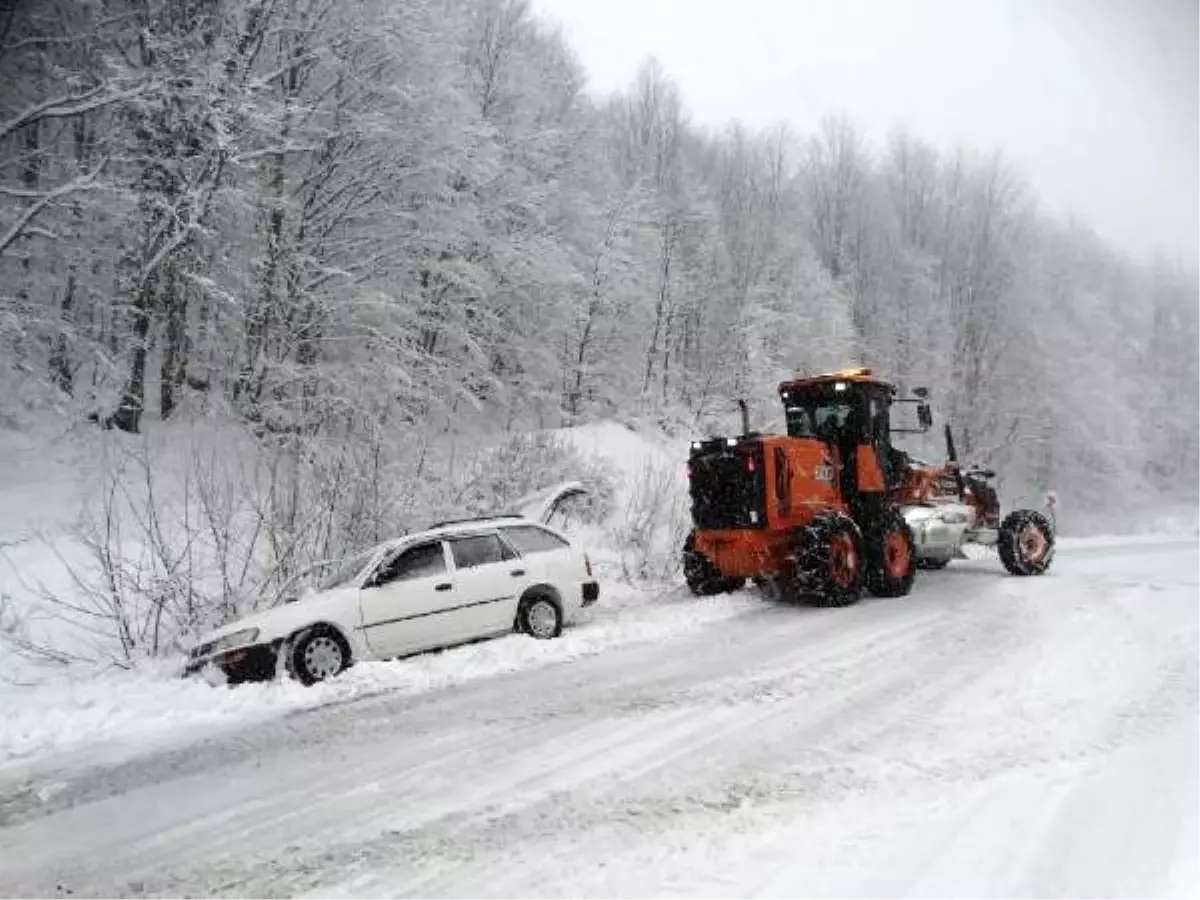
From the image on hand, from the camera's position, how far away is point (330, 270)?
59.3 feet

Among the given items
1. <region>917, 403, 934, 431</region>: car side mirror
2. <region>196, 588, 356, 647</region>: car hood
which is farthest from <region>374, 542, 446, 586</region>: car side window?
<region>917, 403, 934, 431</region>: car side mirror

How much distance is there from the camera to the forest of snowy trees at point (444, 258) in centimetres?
1579

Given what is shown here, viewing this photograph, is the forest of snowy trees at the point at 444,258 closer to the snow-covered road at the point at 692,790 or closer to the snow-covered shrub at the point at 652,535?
the snow-covered shrub at the point at 652,535

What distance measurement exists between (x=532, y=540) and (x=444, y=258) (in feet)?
48.0

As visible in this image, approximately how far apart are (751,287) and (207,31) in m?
26.6

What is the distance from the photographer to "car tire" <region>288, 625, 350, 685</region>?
28.7 ft

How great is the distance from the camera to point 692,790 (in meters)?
5.30

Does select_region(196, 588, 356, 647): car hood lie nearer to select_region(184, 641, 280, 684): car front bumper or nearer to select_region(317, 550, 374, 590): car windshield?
select_region(184, 641, 280, 684): car front bumper

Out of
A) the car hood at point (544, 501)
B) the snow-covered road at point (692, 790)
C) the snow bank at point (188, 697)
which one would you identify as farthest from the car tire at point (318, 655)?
the car hood at point (544, 501)

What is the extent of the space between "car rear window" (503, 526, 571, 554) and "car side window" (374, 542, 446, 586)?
38.4 inches

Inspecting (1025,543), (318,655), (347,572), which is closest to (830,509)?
(1025,543)

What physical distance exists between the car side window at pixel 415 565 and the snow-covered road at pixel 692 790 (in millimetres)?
1768

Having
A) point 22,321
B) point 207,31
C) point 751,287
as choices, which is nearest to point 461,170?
point 207,31

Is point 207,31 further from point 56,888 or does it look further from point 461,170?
point 56,888
